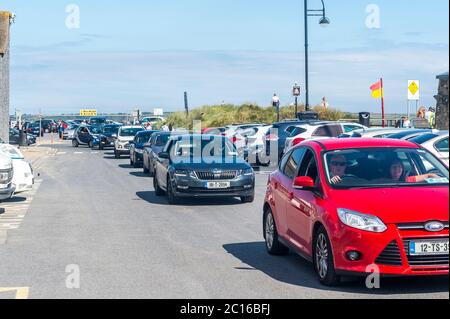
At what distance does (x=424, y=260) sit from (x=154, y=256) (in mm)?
4172

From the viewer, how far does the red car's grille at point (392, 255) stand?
8.72 m

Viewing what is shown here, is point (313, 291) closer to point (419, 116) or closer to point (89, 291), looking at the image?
point (89, 291)

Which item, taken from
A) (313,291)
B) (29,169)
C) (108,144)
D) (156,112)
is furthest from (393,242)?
(156,112)

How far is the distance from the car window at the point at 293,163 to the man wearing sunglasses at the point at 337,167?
0.74m

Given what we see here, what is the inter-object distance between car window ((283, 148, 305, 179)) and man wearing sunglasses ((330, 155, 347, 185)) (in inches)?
29.0

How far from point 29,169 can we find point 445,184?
1193cm

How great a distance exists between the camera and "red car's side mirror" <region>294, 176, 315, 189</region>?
9.88 metres

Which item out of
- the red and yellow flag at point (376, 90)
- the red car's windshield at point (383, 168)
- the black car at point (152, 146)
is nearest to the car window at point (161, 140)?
the black car at point (152, 146)

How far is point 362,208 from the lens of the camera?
902cm

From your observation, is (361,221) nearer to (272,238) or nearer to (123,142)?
(272,238)

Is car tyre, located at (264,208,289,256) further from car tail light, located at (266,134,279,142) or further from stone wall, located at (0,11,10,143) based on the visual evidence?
stone wall, located at (0,11,10,143)

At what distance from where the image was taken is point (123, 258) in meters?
11.6

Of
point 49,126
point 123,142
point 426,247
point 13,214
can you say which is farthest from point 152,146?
point 49,126

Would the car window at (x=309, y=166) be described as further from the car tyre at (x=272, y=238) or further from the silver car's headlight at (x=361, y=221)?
the silver car's headlight at (x=361, y=221)
